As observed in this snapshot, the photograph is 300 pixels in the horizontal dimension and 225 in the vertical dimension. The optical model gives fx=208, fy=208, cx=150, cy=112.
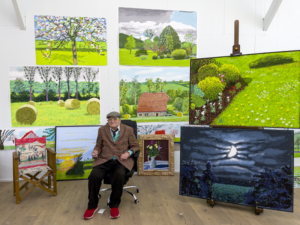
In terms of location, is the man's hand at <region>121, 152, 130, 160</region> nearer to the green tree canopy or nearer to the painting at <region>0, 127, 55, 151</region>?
the painting at <region>0, 127, 55, 151</region>

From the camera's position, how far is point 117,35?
3.59m

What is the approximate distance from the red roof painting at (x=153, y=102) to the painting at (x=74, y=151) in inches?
37.3

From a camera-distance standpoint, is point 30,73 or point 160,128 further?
point 160,128

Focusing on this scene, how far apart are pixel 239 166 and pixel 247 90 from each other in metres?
0.89

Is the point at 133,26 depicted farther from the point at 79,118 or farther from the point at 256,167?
the point at 256,167

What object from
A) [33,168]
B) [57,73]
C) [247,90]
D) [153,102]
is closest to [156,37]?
[153,102]

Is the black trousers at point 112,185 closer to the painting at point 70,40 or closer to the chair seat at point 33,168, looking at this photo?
the chair seat at point 33,168

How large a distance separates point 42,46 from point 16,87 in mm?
795

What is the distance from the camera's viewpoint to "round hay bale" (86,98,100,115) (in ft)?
11.9

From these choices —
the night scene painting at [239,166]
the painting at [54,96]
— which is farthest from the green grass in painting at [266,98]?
the painting at [54,96]

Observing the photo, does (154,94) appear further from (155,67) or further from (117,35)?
(117,35)

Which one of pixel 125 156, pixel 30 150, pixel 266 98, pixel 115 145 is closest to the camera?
pixel 266 98

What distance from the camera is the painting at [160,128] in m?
3.80

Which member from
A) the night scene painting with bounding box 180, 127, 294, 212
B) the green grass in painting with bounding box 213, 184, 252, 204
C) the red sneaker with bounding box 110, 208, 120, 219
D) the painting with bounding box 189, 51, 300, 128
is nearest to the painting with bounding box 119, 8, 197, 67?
the painting with bounding box 189, 51, 300, 128
